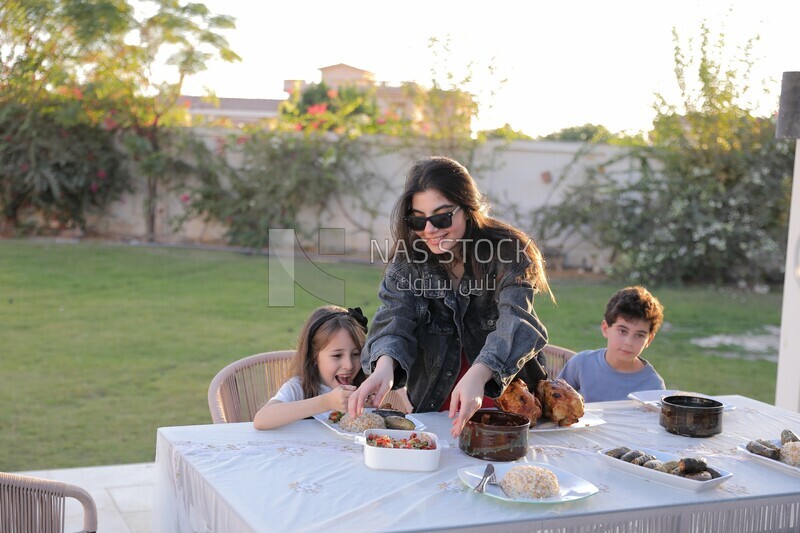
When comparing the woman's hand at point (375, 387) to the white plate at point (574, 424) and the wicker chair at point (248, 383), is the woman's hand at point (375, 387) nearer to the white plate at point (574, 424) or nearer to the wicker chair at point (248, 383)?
the white plate at point (574, 424)

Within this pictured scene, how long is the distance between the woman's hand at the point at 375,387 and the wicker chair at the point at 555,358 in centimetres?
130

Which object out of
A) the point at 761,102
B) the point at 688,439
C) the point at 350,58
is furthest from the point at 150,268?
the point at 688,439

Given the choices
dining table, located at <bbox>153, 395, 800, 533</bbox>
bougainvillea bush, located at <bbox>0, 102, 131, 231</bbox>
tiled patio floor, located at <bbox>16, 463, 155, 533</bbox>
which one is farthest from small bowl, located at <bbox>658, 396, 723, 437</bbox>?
bougainvillea bush, located at <bbox>0, 102, 131, 231</bbox>

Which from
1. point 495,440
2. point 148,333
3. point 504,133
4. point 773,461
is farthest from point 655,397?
point 504,133

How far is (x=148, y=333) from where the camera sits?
709 centimetres

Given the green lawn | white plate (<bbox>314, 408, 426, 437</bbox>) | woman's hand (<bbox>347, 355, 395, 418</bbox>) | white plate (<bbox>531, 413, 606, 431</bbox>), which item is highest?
woman's hand (<bbox>347, 355, 395, 418</bbox>)

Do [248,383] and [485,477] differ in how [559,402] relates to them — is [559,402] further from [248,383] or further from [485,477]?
[248,383]

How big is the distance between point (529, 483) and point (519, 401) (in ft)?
1.73

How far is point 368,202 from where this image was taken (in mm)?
11141

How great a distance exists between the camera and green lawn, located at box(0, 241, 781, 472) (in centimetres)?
495

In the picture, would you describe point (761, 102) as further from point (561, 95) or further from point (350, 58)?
point (350, 58)

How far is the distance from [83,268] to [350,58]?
4.21 metres

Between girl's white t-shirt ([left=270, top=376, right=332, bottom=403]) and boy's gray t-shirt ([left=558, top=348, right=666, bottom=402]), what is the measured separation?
976 millimetres

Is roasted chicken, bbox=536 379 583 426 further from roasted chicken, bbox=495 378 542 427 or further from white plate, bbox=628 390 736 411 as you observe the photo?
white plate, bbox=628 390 736 411
